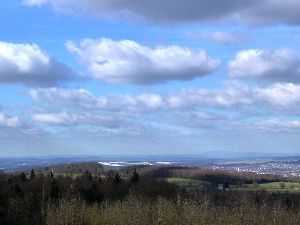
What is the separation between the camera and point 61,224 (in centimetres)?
2188

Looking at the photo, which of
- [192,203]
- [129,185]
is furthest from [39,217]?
[129,185]

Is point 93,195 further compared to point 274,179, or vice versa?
point 274,179

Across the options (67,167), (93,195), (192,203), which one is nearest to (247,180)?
(67,167)

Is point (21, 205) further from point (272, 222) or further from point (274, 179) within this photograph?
point (274, 179)

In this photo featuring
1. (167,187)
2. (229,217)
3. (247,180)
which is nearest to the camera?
(229,217)

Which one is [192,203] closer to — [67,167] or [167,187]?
[167,187]

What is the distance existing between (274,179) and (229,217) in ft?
283

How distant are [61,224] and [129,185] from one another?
31008 mm

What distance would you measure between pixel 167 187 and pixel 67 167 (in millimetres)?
56303

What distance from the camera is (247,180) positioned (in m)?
98.2

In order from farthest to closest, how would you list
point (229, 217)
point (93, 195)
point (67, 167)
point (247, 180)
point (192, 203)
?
point (67, 167), point (247, 180), point (93, 195), point (192, 203), point (229, 217)

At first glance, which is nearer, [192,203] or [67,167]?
[192,203]

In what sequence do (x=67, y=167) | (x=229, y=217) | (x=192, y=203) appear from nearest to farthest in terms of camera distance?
(x=229, y=217) → (x=192, y=203) → (x=67, y=167)

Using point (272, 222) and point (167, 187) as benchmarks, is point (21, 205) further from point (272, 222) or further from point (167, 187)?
point (167, 187)
